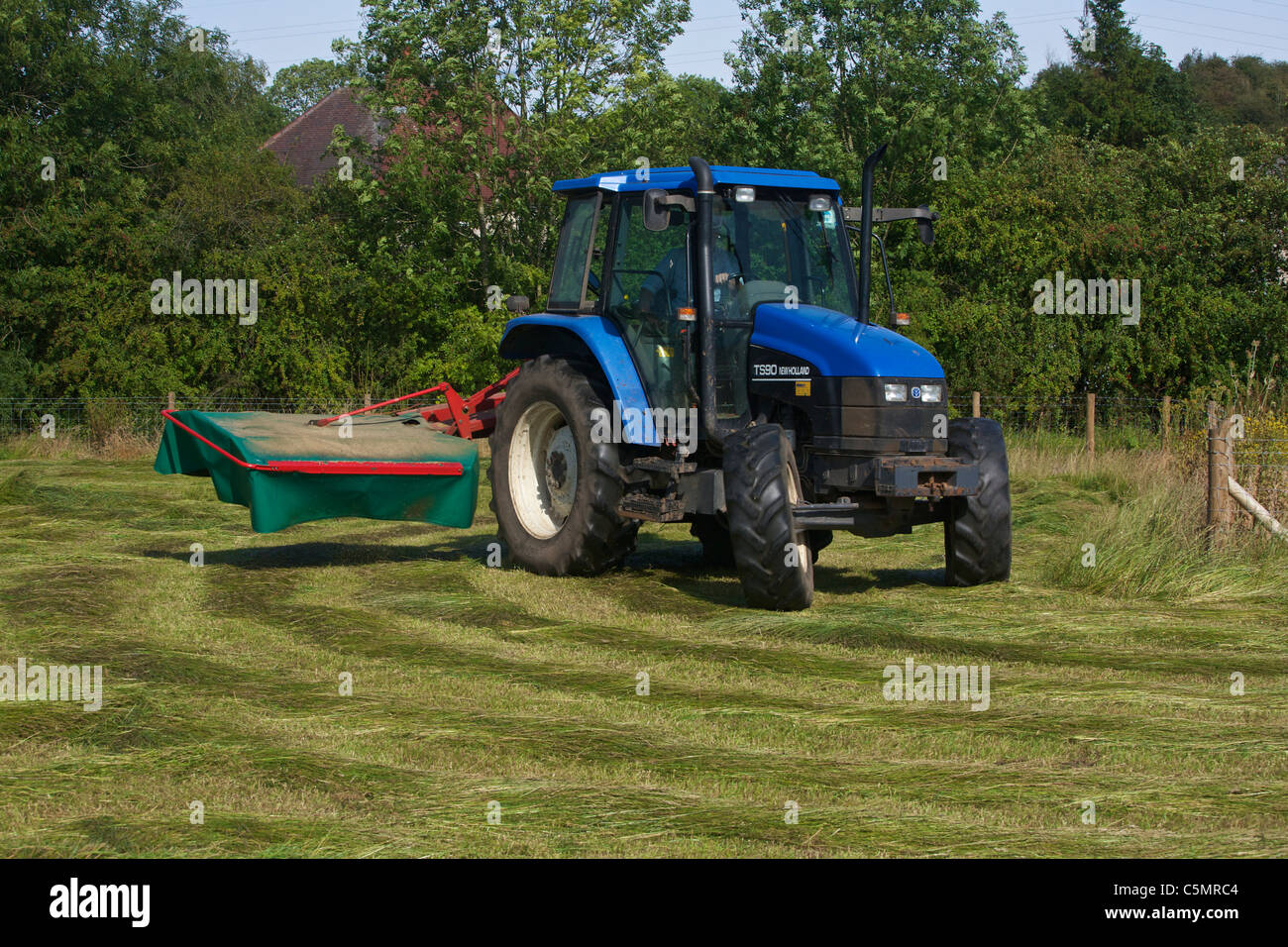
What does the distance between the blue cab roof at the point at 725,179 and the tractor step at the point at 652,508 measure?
6.52 ft

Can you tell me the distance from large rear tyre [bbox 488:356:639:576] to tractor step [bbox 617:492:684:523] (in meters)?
0.08

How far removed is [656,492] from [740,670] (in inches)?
118

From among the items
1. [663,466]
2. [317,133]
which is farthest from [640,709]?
[317,133]

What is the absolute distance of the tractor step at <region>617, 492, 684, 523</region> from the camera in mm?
8906

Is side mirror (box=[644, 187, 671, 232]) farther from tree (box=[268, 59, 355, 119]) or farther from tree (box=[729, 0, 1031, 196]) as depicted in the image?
tree (box=[268, 59, 355, 119])

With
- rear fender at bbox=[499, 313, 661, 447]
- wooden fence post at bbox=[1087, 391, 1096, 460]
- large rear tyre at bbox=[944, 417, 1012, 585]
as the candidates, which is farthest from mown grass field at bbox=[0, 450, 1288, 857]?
wooden fence post at bbox=[1087, 391, 1096, 460]

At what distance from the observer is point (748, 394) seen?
356 inches

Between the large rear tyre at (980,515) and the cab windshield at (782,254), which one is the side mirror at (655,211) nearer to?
the cab windshield at (782,254)

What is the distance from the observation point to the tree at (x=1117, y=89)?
42.7 meters

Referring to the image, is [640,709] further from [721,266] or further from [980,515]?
[721,266]

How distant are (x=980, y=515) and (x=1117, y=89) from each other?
38595 millimetres

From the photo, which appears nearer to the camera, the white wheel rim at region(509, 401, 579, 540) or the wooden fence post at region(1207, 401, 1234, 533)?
the white wheel rim at region(509, 401, 579, 540)

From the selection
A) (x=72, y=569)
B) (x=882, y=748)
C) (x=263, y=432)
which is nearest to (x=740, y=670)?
(x=882, y=748)
